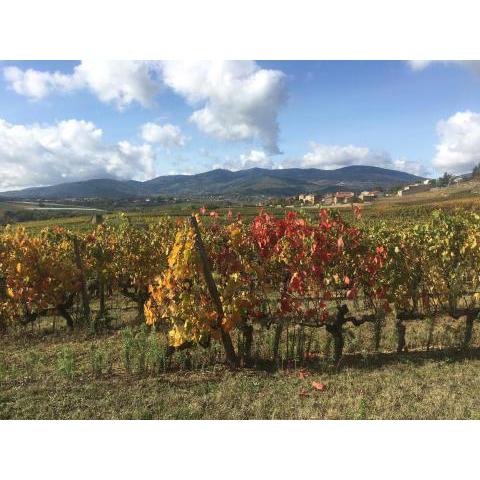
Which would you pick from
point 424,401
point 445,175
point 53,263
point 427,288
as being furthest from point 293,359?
point 445,175

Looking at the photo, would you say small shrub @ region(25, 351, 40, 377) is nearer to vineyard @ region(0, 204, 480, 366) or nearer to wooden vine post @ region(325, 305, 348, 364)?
vineyard @ region(0, 204, 480, 366)

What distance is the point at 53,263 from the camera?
40.3ft

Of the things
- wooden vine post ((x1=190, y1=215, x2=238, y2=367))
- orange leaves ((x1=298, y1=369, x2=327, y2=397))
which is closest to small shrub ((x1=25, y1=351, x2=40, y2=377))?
wooden vine post ((x1=190, y1=215, x2=238, y2=367))

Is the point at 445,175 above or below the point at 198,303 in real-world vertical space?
above

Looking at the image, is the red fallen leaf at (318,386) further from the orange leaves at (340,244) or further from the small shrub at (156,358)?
the small shrub at (156,358)

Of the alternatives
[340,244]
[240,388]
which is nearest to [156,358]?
[240,388]

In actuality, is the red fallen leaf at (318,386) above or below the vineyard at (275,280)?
below

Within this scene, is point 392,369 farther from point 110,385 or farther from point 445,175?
point 445,175

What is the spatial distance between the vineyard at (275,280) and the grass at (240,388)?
0.51 m

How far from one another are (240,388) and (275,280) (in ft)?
8.91

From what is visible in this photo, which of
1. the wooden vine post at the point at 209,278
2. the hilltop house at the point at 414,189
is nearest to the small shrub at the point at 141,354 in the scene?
the wooden vine post at the point at 209,278

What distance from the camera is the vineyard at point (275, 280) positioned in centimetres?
735

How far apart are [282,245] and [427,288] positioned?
483cm

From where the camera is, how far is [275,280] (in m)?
8.80
